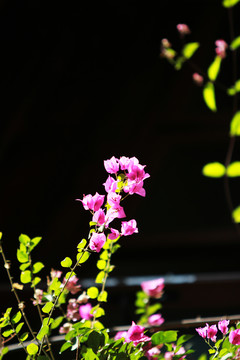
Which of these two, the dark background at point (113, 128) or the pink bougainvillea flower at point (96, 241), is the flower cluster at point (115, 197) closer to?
the pink bougainvillea flower at point (96, 241)

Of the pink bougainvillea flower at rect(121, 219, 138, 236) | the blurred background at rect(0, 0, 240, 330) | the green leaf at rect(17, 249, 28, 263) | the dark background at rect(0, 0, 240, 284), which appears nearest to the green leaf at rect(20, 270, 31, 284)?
the green leaf at rect(17, 249, 28, 263)

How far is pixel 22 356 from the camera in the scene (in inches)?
19.4

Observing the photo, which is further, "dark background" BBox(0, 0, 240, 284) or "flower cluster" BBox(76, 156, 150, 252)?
"dark background" BBox(0, 0, 240, 284)

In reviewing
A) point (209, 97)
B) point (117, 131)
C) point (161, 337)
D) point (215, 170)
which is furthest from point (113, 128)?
point (161, 337)

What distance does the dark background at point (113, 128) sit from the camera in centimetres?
224

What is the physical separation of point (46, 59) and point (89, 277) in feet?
3.31

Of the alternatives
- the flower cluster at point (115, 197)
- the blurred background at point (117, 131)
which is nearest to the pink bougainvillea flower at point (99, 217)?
the flower cluster at point (115, 197)

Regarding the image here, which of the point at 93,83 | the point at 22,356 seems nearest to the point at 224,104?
the point at 93,83

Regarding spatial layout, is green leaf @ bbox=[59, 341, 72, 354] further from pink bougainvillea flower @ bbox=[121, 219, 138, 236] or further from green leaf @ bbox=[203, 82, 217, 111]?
green leaf @ bbox=[203, 82, 217, 111]

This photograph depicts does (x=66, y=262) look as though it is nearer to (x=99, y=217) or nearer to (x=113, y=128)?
(x=99, y=217)

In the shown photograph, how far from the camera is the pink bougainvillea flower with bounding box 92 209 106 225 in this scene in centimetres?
47

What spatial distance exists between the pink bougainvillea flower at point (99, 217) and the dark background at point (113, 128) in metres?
1.77

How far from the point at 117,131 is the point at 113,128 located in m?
0.02

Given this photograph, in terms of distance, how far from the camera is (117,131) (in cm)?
240
